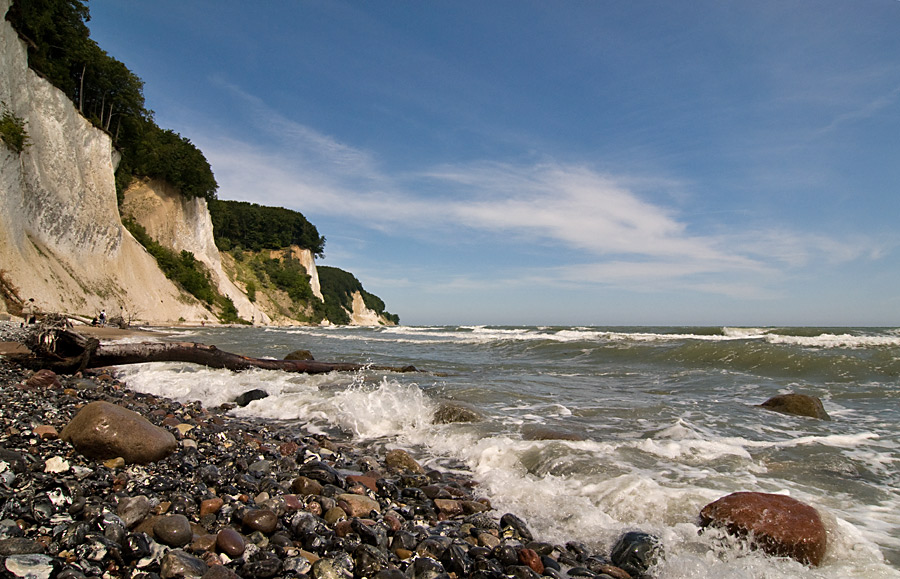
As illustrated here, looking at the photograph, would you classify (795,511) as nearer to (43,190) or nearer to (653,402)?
(653,402)

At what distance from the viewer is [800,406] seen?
7.35 meters

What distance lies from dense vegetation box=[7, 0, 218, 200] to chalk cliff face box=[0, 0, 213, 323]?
231 cm

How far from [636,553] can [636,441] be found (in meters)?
2.88

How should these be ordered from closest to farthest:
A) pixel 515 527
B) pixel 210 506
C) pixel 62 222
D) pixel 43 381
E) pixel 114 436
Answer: pixel 210 506
pixel 515 527
pixel 114 436
pixel 43 381
pixel 62 222

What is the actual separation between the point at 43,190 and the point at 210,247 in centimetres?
2627

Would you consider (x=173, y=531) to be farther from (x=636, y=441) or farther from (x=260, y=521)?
(x=636, y=441)

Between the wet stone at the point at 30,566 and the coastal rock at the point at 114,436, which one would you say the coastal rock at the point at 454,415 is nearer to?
the coastal rock at the point at 114,436

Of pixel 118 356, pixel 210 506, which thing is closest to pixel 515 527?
pixel 210 506

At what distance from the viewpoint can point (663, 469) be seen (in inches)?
176

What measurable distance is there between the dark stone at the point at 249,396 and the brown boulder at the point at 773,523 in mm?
6472

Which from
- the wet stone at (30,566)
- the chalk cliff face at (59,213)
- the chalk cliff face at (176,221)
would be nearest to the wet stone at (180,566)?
the wet stone at (30,566)

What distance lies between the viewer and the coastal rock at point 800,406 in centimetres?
723

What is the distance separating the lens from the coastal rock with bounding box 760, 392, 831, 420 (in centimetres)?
723

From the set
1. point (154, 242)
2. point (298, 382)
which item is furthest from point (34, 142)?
point (298, 382)
